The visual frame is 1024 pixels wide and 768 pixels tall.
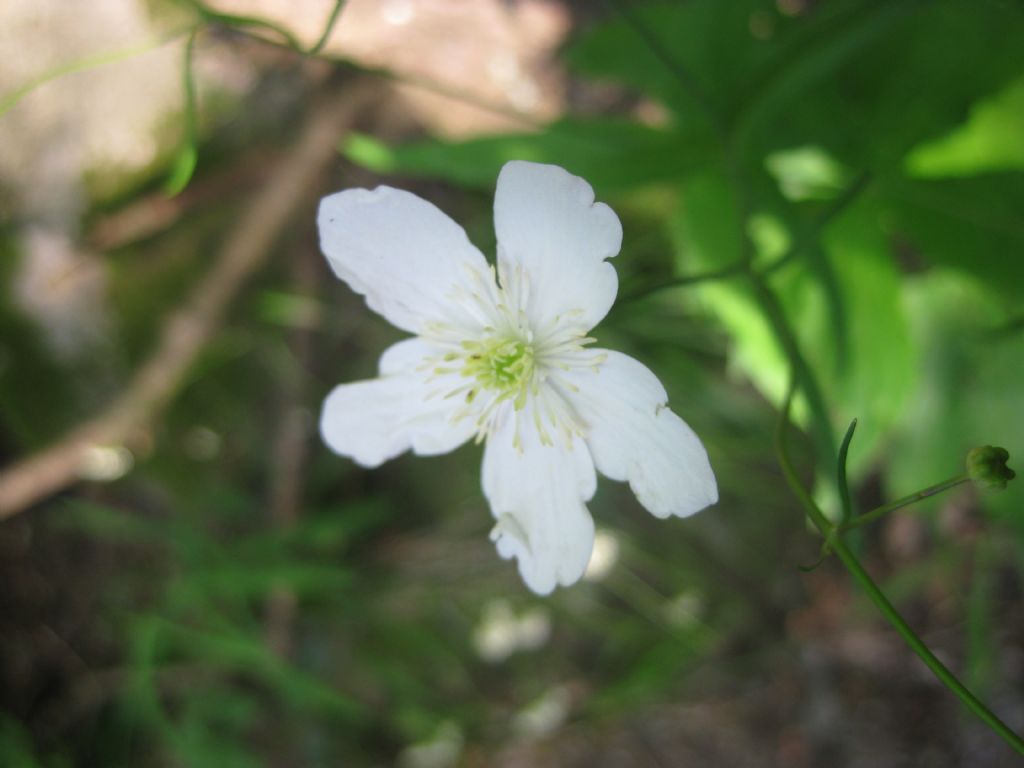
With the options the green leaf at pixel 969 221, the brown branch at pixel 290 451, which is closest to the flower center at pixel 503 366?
the green leaf at pixel 969 221

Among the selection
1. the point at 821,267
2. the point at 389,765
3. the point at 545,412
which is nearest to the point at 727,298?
the point at 821,267

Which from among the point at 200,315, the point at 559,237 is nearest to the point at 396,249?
the point at 559,237

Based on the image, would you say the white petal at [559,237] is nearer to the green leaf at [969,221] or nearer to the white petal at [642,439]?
the white petal at [642,439]

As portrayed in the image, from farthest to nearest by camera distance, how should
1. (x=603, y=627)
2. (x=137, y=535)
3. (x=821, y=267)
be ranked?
(x=137, y=535) < (x=603, y=627) < (x=821, y=267)

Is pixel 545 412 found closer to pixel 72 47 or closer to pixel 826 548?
pixel 826 548

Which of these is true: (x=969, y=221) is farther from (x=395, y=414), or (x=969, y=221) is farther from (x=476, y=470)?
(x=476, y=470)

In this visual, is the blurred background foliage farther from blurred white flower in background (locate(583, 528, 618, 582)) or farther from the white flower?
the white flower

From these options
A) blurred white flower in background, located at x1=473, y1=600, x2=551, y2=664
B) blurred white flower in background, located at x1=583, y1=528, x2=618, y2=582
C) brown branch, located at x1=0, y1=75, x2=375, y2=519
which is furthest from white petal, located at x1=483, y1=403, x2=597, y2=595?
blurred white flower in background, located at x1=473, y1=600, x2=551, y2=664
